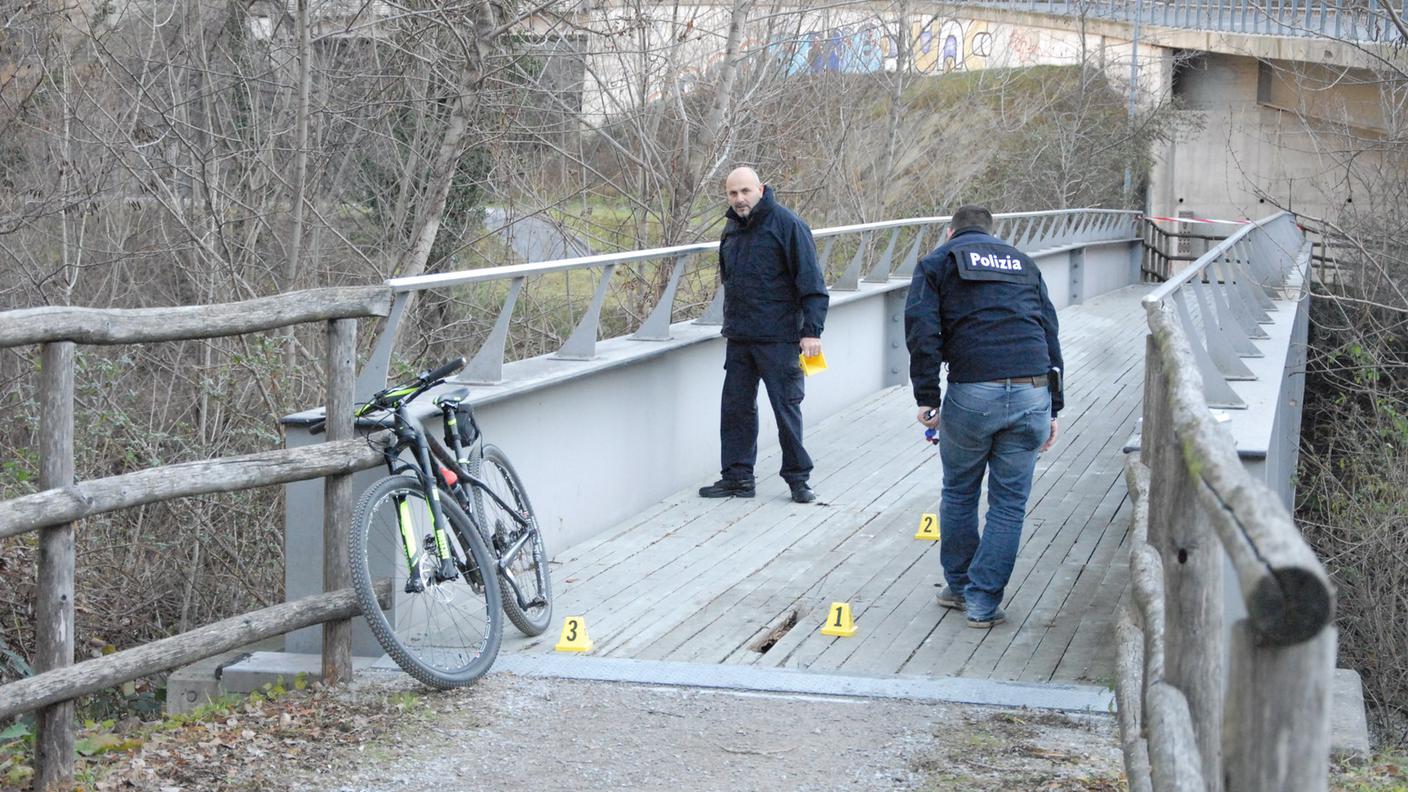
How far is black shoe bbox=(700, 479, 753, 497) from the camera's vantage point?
9.70m

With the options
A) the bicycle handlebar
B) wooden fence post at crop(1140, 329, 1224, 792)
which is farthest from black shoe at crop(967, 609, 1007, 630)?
wooden fence post at crop(1140, 329, 1224, 792)

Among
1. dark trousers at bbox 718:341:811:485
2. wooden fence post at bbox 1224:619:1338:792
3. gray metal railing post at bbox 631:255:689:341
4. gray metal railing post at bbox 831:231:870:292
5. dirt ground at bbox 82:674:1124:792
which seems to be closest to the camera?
wooden fence post at bbox 1224:619:1338:792

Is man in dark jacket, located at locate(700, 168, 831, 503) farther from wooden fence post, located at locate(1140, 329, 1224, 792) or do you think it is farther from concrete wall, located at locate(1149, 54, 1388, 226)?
concrete wall, located at locate(1149, 54, 1388, 226)

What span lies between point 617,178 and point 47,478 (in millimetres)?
15821

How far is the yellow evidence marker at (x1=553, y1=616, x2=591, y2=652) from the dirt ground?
51 cm

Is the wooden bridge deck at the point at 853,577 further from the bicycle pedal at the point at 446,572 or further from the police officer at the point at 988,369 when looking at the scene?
the bicycle pedal at the point at 446,572

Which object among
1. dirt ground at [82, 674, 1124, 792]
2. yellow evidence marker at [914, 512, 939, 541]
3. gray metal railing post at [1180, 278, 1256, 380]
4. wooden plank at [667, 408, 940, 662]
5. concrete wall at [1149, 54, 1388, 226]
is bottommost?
dirt ground at [82, 674, 1124, 792]

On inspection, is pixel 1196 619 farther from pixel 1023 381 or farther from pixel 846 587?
pixel 846 587

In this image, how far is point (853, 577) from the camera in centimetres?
796

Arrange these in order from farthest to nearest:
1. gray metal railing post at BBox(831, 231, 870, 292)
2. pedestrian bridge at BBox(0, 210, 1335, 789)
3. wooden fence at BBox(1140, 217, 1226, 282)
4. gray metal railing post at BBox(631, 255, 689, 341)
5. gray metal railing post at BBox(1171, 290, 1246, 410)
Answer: wooden fence at BBox(1140, 217, 1226, 282)
gray metal railing post at BBox(831, 231, 870, 292)
gray metal railing post at BBox(631, 255, 689, 341)
gray metal railing post at BBox(1171, 290, 1246, 410)
pedestrian bridge at BBox(0, 210, 1335, 789)

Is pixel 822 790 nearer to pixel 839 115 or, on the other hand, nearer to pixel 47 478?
pixel 47 478

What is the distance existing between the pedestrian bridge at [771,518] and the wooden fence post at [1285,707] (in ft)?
6.32

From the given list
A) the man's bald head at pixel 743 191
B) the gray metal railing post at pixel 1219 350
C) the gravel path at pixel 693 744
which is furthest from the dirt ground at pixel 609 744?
the man's bald head at pixel 743 191

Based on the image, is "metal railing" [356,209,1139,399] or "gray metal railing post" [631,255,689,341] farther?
"gray metal railing post" [631,255,689,341]
